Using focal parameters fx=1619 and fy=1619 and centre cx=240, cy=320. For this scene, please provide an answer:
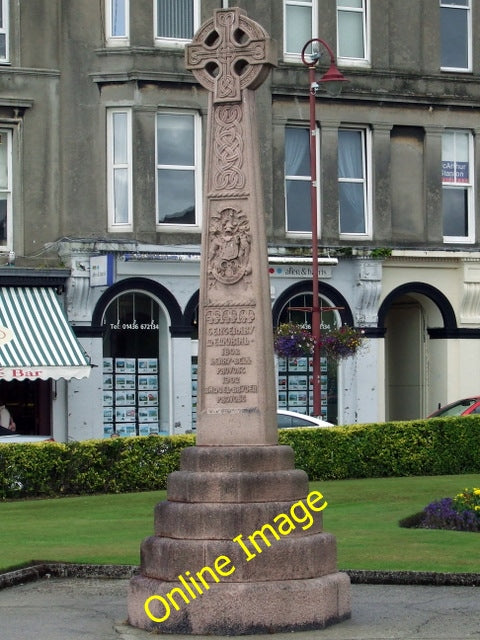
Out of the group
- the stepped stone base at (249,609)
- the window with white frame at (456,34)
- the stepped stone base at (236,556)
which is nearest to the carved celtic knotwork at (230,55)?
the stepped stone base at (236,556)

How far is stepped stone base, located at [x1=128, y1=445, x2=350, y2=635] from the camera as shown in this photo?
13.6 metres

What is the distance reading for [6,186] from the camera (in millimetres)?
35812

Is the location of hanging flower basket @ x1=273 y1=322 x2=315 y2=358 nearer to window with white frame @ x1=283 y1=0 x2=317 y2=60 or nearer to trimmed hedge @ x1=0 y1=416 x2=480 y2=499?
trimmed hedge @ x1=0 y1=416 x2=480 y2=499

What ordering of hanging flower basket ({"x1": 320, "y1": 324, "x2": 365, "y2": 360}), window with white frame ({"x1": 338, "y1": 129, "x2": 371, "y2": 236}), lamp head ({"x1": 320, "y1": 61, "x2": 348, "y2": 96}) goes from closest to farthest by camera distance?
lamp head ({"x1": 320, "y1": 61, "x2": 348, "y2": 96}) → hanging flower basket ({"x1": 320, "y1": 324, "x2": 365, "y2": 360}) → window with white frame ({"x1": 338, "y1": 129, "x2": 371, "y2": 236})

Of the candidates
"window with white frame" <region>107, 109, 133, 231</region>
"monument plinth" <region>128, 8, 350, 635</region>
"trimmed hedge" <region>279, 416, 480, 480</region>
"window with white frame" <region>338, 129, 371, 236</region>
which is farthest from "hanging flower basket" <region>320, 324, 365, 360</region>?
"monument plinth" <region>128, 8, 350, 635</region>

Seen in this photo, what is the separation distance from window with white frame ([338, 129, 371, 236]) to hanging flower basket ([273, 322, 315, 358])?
439 cm

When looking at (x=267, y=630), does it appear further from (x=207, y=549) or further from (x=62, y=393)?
(x=62, y=393)

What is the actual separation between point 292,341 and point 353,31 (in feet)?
27.6

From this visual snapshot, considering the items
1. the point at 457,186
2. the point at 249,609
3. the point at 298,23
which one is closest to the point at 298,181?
the point at 298,23

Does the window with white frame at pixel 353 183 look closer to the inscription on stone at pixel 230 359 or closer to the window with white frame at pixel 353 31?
the window with white frame at pixel 353 31

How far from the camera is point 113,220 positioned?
36.2 meters

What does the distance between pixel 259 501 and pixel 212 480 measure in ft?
1.46

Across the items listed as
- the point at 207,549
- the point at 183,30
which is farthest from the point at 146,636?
the point at 183,30

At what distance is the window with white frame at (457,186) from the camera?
130 feet
